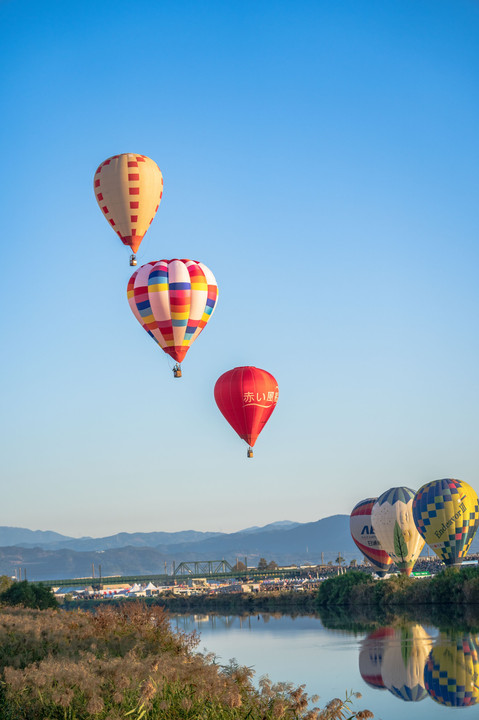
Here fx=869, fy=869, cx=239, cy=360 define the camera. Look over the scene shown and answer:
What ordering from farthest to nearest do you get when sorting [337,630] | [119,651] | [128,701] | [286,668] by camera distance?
[337,630], [286,668], [119,651], [128,701]

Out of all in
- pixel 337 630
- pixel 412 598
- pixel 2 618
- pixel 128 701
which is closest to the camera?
pixel 128 701

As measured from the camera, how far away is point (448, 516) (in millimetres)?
69500

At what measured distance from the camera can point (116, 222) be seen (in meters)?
40.5

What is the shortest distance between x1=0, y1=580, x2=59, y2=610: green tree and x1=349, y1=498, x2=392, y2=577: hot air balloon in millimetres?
35145

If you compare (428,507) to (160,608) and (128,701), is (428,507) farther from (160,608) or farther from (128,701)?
(128,701)

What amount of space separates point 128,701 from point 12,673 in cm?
249

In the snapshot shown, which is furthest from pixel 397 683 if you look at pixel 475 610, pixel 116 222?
pixel 475 610

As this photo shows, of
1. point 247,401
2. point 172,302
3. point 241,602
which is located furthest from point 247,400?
point 241,602

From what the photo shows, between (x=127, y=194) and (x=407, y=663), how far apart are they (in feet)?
79.1

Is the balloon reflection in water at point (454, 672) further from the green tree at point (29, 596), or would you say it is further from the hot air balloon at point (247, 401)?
the green tree at point (29, 596)

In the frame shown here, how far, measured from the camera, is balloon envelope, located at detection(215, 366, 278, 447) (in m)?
45.3

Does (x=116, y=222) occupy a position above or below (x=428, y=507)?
above

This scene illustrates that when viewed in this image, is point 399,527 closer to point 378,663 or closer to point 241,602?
point 241,602

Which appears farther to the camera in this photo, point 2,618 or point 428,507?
point 428,507
